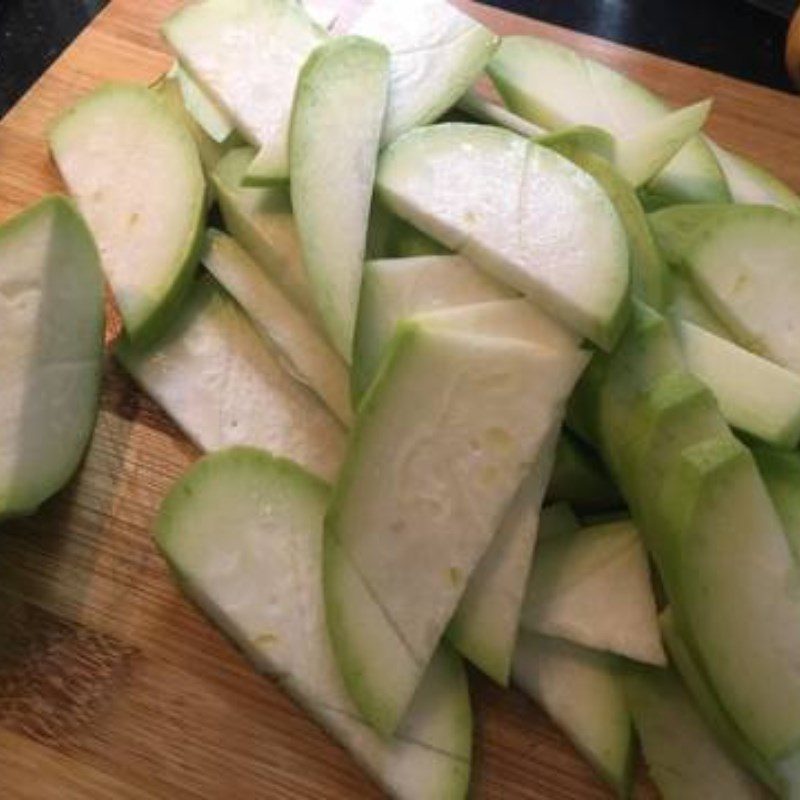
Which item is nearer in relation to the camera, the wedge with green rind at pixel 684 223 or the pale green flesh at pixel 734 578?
the pale green flesh at pixel 734 578

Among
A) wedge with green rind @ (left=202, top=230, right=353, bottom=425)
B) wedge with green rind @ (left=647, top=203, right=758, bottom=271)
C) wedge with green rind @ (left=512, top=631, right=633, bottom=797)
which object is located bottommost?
wedge with green rind @ (left=512, top=631, right=633, bottom=797)

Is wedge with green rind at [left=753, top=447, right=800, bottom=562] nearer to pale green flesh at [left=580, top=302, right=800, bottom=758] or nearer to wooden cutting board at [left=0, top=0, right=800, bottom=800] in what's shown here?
pale green flesh at [left=580, top=302, right=800, bottom=758]

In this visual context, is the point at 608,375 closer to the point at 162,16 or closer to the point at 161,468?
the point at 161,468

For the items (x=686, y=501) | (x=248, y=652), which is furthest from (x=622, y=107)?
(x=248, y=652)

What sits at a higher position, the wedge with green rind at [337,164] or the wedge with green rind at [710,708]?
the wedge with green rind at [337,164]

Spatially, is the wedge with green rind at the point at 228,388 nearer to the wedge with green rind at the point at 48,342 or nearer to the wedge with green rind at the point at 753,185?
the wedge with green rind at the point at 48,342

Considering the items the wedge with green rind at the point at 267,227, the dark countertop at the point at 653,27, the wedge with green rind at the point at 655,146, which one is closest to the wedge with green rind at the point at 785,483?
the wedge with green rind at the point at 655,146

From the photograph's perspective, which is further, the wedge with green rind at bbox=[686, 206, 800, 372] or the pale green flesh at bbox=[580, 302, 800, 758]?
the wedge with green rind at bbox=[686, 206, 800, 372]

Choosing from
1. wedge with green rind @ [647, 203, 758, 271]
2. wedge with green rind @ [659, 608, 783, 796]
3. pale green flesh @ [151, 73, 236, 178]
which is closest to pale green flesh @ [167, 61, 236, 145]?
pale green flesh @ [151, 73, 236, 178]
